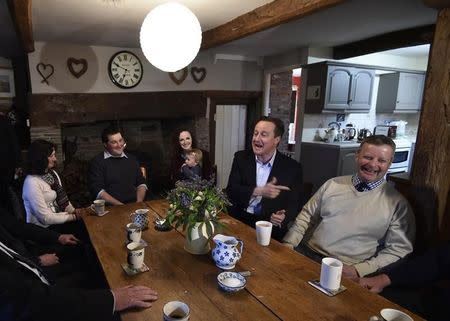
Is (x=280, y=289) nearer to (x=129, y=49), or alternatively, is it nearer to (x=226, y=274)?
(x=226, y=274)

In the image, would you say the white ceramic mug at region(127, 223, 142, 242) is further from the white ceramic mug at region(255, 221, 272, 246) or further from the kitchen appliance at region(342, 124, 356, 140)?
the kitchen appliance at region(342, 124, 356, 140)

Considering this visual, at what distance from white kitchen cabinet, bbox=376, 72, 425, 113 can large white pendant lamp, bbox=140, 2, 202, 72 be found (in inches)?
177

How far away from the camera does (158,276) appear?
1.32 m

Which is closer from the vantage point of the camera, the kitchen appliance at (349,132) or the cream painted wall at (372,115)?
the cream painted wall at (372,115)

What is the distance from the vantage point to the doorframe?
4762 millimetres

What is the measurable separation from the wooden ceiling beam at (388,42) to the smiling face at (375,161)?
1.68m

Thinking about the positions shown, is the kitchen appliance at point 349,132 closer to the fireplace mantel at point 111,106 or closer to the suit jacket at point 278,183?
the fireplace mantel at point 111,106

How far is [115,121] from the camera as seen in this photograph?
421 cm

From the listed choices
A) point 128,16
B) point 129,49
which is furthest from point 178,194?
point 129,49

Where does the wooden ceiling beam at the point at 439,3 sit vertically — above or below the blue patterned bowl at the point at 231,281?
above

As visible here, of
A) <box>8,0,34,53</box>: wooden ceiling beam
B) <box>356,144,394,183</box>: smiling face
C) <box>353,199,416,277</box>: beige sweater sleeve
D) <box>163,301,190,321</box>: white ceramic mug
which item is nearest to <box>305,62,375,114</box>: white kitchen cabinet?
<box>356,144,394,183</box>: smiling face

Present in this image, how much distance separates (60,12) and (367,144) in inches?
100

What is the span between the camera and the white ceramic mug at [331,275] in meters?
1.21

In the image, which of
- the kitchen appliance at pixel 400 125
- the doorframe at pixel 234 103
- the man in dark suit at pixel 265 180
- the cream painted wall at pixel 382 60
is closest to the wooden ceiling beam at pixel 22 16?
the man in dark suit at pixel 265 180
